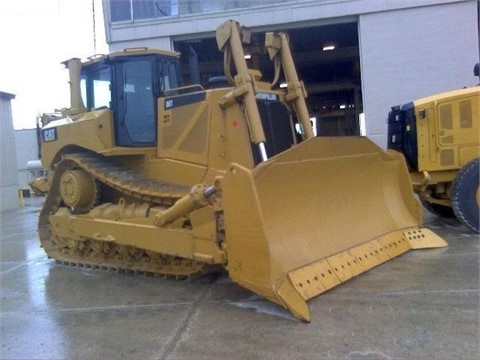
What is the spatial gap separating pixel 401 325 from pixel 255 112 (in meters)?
2.44

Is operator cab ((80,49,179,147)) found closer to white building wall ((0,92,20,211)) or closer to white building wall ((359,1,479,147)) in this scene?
white building wall ((359,1,479,147))

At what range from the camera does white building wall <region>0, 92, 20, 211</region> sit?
20438mm

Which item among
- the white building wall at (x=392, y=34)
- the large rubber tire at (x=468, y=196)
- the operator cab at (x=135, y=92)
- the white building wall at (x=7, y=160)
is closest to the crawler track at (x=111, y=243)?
the operator cab at (x=135, y=92)

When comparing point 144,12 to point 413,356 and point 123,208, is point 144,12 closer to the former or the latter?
point 123,208

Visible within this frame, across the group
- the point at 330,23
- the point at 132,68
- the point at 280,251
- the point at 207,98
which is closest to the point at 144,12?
the point at 330,23

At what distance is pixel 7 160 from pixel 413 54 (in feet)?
56.8

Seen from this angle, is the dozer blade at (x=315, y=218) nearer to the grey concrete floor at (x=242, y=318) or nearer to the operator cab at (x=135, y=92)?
the grey concrete floor at (x=242, y=318)

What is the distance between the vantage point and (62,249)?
6.92 meters

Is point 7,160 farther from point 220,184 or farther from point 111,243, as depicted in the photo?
point 220,184

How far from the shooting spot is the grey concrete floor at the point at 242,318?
3.35 meters

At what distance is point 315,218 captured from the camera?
198 inches

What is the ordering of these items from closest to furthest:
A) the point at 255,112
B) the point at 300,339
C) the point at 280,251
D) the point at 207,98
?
the point at 300,339
the point at 280,251
the point at 255,112
the point at 207,98

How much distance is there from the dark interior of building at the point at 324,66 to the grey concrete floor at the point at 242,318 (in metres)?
6.90

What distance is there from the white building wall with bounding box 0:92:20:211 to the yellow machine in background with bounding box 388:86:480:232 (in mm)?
17923
